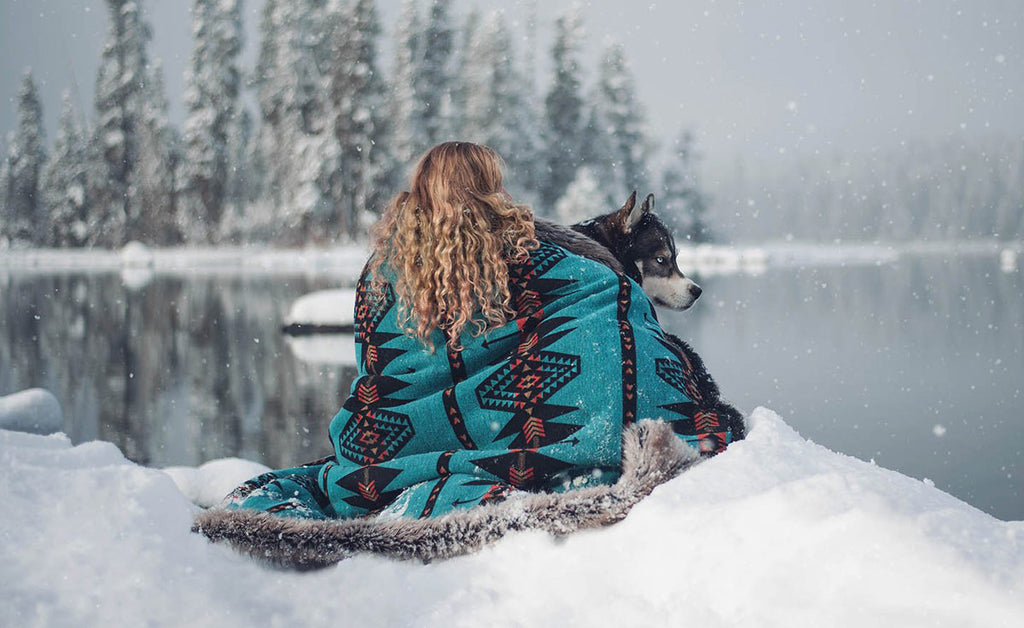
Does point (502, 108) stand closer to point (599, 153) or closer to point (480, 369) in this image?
point (599, 153)

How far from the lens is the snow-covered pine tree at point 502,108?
35781 mm

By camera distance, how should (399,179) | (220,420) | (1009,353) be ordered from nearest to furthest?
(220,420), (1009,353), (399,179)

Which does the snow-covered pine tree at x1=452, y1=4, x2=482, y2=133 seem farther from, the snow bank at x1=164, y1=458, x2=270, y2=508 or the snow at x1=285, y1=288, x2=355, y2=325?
the snow bank at x1=164, y1=458, x2=270, y2=508

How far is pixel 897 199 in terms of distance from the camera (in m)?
95.3

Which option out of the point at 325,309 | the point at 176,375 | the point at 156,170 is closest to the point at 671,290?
the point at 176,375

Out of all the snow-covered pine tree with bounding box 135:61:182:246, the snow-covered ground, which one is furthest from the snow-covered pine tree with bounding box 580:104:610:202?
the snow-covered pine tree with bounding box 135:61:182:246

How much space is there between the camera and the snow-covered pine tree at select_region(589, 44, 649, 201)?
36.9 m

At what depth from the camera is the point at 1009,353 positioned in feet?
42.5

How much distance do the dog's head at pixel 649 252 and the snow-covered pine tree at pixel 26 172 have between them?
47361mm

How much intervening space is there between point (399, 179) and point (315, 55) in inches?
270

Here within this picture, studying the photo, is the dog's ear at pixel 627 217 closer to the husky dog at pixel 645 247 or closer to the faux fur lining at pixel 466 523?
the husky dog at pixel 645 247

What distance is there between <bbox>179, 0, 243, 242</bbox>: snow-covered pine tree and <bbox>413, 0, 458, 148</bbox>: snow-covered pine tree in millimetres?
9102

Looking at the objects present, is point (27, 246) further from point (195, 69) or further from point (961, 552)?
point (961, 552)

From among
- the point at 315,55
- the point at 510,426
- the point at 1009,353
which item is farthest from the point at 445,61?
the point at 510,426
